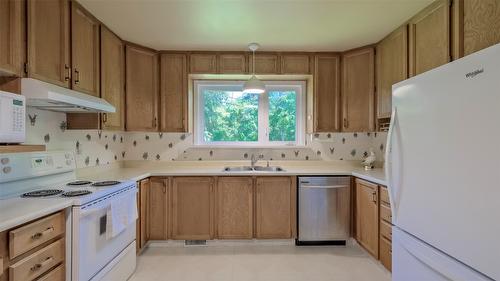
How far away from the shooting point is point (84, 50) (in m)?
2.20

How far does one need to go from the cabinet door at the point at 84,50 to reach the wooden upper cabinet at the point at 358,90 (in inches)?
104

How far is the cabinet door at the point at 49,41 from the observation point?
5.31ft

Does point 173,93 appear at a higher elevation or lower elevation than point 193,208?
higher

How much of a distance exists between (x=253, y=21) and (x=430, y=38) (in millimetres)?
1452

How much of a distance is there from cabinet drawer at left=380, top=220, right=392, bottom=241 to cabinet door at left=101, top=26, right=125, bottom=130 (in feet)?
8.75

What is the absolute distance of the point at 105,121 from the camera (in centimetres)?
250

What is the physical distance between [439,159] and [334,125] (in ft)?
6.66

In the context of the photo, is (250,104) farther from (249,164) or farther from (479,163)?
(479,163)

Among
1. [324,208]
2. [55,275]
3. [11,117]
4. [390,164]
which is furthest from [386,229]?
[11,117]

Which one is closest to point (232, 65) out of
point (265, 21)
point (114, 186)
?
point (265, 21)

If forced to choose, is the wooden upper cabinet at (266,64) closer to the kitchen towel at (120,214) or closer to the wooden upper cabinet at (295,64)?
the wooden upper cabinet at (295,64)

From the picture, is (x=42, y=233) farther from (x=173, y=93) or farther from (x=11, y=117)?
(x=173, y=93)

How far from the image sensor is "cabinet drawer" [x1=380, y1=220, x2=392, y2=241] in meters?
2.21

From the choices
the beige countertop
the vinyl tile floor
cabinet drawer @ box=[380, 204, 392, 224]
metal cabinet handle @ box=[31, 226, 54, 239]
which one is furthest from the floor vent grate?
cabinet drawer @ box=[380, 204, 392, 224]
